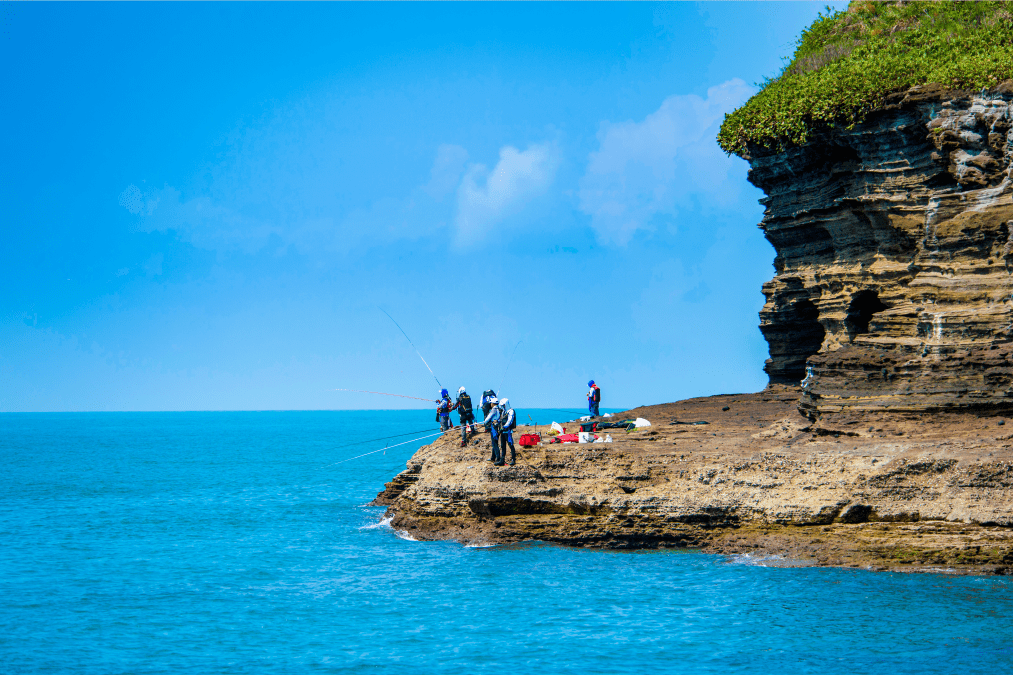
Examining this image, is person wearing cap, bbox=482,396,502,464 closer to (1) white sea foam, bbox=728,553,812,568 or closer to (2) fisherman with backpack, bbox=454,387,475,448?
(2) fisherman with backpack, bbox=454,387,475,448

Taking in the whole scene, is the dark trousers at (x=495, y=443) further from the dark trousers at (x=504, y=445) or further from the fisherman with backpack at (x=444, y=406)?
the fisherman with backpack at (x=444, y=406)

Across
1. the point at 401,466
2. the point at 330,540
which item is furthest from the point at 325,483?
the point at 330,540

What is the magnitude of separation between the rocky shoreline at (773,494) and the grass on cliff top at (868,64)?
37.5ft

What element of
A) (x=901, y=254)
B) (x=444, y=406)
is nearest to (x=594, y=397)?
(x=444, y=406)

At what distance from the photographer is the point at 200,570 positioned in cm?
2128

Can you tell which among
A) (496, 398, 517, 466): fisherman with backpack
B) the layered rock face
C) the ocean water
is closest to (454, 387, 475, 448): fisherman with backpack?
(496, 398, 517, 466): fisherman with backpack

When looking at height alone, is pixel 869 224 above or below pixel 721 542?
above

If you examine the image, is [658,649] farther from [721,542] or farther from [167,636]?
[167,636]

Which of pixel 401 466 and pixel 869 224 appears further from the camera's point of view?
pixel 401 466

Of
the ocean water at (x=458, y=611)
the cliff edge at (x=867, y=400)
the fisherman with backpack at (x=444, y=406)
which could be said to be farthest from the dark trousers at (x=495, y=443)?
the fisherman with backpack at (x=444, y=406)

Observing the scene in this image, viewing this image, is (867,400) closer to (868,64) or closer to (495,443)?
(495,443)

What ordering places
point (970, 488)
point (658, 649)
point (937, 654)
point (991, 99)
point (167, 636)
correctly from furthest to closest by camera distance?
point (991, 99) < point (970, 488) < point (167, 636) < point (658, 649) < point (937, 654)

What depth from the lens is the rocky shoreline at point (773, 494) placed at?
1689 centimetres

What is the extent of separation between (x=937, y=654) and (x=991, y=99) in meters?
17.3
